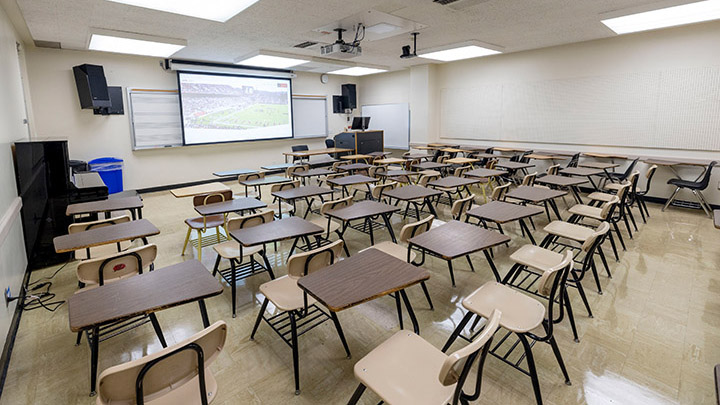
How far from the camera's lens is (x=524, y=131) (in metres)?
8.56

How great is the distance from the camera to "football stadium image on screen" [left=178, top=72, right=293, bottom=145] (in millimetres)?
8492

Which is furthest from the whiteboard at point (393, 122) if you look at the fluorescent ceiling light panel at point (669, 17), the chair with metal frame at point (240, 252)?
the chair with metal frame at point (240, 252)

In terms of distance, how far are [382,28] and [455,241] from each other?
4174 mm

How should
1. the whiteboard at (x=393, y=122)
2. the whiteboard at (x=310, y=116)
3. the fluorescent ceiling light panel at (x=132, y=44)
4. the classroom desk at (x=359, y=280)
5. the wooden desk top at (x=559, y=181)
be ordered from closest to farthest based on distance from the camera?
the classroom desk at (x=359, y=280) → the wooden desk top at (x=559, y=181) → the fluorescent ceiling light panel at (x=132, y=44) → the whiteboard at (x=310, y=116) → the whiteboard at (x=393, y=122)

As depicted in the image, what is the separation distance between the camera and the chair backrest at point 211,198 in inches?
171

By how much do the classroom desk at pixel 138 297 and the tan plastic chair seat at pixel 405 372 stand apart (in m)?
0.91

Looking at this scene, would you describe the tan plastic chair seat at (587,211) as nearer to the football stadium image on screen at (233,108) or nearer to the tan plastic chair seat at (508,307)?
the tan plastic chair seat at (508,307)

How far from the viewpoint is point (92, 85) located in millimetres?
6590

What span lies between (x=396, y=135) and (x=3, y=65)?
9.27 m

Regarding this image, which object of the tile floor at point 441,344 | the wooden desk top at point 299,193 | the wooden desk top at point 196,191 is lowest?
the tile floor at point 441,344

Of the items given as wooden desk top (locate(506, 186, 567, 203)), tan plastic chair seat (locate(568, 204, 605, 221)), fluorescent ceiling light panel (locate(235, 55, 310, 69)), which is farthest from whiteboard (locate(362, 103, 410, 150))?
tan plastic chair seat (locate(568, 204, 605, 221))

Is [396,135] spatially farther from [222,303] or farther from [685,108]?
[222,303]

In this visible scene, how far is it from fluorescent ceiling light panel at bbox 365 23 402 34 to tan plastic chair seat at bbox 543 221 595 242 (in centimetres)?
373

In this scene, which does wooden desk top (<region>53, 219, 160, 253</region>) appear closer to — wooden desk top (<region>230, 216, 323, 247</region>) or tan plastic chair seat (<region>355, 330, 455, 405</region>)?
wooden desk top (<region>230, 216, 323, 247</region>)
